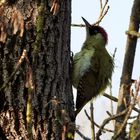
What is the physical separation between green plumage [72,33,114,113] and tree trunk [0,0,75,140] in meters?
1.09

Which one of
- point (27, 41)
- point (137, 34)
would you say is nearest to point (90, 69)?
point (137, 34)

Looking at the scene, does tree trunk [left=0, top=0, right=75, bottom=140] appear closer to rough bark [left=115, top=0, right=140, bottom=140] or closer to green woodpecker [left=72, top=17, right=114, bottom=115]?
rough bark [left=115, top=0, right=140, bottom=140]

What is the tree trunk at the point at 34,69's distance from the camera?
259 centimetres

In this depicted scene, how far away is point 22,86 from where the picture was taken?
8.63ft

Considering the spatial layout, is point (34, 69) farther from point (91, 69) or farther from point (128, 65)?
point (91, 69)

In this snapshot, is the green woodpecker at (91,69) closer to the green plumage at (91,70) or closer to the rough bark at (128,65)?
the green plumage at (91,70)

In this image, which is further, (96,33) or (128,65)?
(96,33)

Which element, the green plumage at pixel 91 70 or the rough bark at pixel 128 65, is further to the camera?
the green plumage at pixel 91 70

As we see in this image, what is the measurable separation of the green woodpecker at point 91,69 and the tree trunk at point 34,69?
1059 millimetres

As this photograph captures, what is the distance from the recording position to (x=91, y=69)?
13.7ft

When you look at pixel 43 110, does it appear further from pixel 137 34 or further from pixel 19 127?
pixel 137 34

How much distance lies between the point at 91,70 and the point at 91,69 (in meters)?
0.01

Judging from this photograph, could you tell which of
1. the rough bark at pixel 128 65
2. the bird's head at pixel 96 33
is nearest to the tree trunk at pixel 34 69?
the rough bark at pixel 128 65

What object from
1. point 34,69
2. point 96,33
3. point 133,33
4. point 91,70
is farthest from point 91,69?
point 34,69
